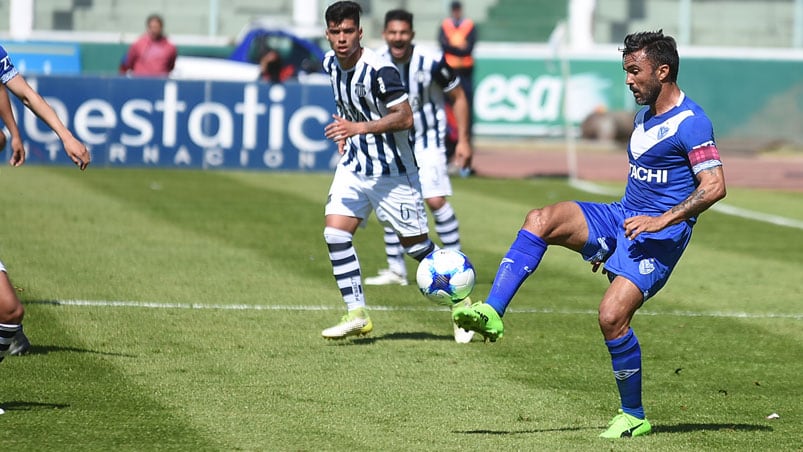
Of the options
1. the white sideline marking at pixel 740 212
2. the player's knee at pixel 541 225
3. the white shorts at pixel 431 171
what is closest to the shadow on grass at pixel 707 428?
the player's knee at pixel 541 225

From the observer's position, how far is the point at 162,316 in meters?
9.27

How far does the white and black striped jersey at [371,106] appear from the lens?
8539 millimetres

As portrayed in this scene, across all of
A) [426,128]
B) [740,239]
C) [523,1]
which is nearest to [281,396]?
[426,128]

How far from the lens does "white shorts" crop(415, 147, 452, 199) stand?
426 inches

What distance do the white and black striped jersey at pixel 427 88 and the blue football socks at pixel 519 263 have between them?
174 inches

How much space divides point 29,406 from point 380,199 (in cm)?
296

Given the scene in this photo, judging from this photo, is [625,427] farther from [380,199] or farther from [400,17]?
[400,17]

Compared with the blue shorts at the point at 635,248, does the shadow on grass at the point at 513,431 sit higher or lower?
lower

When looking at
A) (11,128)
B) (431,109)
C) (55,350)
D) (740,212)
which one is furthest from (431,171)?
(740,212)

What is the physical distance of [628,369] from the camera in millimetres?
6316

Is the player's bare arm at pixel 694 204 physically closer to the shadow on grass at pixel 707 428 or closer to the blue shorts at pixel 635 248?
the blue shorts at pixel 635 248

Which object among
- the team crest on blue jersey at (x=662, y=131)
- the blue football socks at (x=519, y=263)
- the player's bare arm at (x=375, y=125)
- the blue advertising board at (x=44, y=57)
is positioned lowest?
the blue advertising board at (x=44, y=57)

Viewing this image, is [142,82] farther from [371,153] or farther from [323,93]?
[371,153]

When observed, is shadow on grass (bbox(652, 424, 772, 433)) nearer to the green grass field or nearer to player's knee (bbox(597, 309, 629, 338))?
the green grass field
